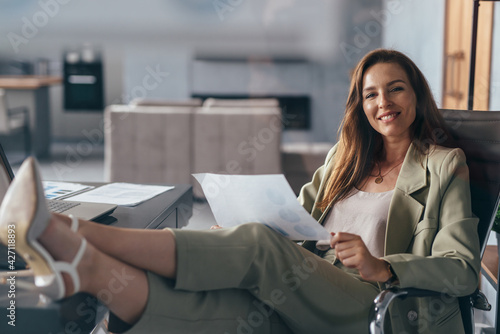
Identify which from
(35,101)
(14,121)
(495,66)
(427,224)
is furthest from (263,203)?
(35,101)

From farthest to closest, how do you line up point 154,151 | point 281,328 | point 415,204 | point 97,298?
point 154,151, point 415,204, point 281,328, point 97,298

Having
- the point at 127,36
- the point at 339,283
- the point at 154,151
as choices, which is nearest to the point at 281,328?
the point at 339,283

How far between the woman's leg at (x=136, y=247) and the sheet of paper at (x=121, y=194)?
45 centimetres

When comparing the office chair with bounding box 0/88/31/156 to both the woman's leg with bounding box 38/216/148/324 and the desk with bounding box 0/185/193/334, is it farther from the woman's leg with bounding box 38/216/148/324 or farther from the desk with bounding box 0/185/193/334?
the woman's leg with bounding box 38/216/148/324

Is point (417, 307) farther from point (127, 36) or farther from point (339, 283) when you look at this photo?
point (127, 36)

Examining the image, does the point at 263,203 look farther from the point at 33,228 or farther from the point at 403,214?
the point at 33,228

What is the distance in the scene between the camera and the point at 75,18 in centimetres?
753

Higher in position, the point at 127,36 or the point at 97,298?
the point at 127,36

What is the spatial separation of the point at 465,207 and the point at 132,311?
2.64ft

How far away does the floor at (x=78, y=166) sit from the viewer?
12.7 ft

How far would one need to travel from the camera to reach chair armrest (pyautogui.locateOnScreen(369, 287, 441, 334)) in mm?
1100

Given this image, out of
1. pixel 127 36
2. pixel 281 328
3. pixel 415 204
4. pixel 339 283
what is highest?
pixel 127 36

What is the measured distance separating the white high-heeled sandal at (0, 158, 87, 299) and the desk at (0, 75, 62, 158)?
208 inches

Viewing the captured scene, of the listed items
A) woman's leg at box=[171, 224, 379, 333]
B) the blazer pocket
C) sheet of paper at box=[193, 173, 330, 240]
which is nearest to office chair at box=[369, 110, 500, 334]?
the blazer pocket
